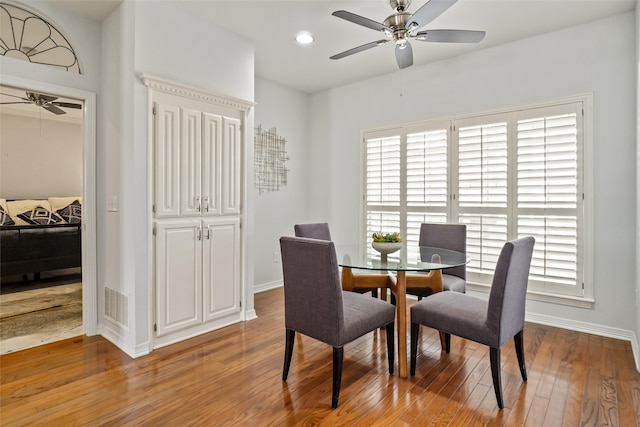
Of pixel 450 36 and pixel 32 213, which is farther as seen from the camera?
pixel 32 213

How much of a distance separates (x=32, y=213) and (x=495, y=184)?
6.58 m

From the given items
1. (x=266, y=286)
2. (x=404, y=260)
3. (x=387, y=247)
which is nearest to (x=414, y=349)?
(x=404, y=260)

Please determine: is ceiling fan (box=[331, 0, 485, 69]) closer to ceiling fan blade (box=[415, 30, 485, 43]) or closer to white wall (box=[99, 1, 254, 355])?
ceiling fan blade (box=[415, 30, 485, 43])

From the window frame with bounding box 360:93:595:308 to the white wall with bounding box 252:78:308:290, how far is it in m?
1.23

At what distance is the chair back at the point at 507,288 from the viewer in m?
1.97

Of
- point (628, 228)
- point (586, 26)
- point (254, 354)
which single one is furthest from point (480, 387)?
point (586, 26)

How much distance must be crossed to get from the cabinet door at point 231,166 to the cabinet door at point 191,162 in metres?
0.26

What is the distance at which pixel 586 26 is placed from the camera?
10.1 feet

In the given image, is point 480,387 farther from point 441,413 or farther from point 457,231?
point 457,231

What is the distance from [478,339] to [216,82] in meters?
2.96

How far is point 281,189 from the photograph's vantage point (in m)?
4.80

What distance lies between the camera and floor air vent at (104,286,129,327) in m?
2.76

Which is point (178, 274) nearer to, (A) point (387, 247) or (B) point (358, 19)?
(A) point (387, 247)

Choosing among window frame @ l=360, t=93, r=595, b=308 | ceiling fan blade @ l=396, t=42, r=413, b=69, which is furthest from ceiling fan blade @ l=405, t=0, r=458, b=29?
window frame @ l=360, t=93, r=595, b=308
